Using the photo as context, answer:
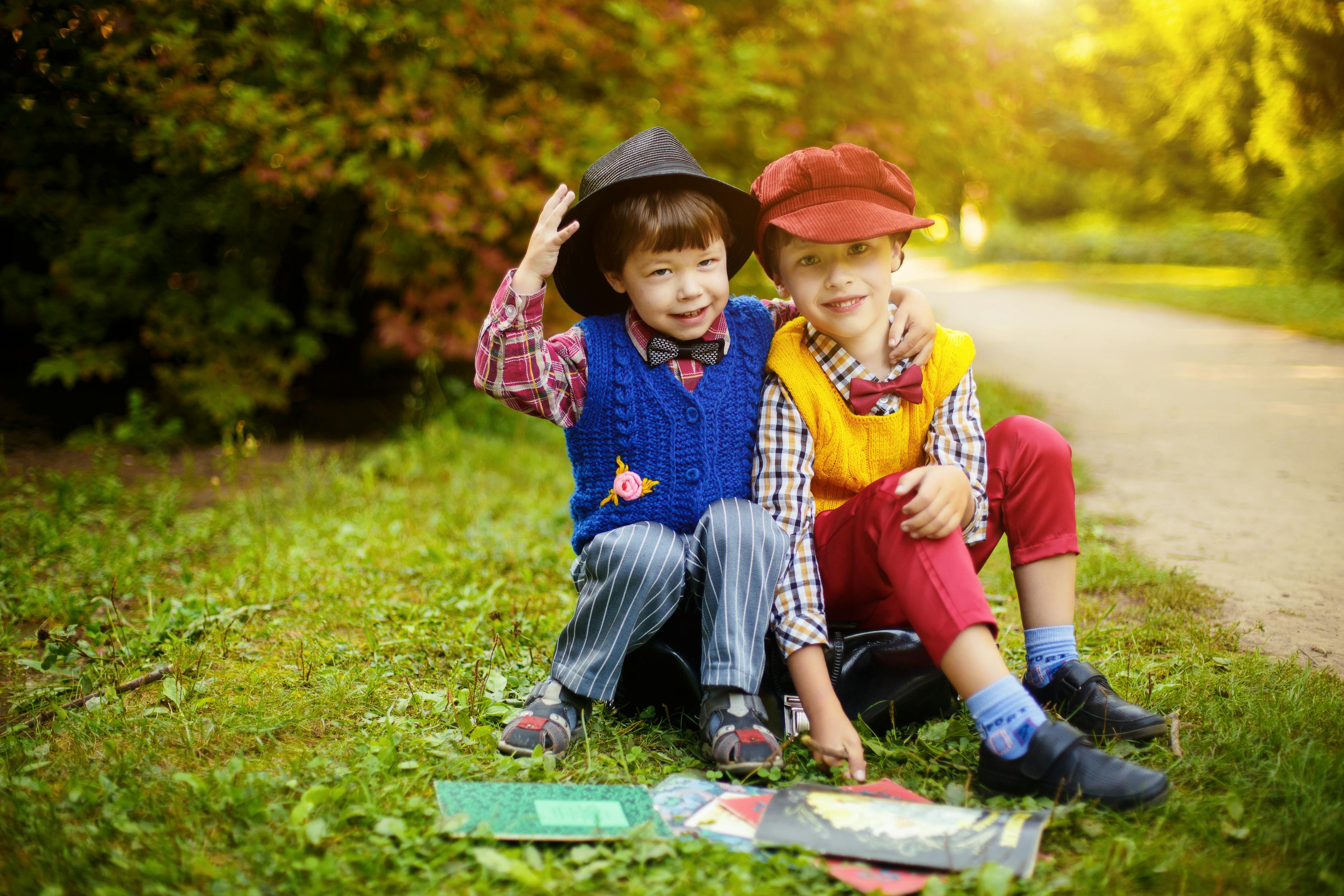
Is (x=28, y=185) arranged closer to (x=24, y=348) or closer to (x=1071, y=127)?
(x=24, y=348)

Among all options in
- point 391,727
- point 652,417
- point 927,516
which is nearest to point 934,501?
point 927,516

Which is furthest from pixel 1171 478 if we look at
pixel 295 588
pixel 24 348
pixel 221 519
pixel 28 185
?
pixel 24 348

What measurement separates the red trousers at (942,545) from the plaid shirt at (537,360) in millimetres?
494

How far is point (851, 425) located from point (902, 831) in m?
0.85

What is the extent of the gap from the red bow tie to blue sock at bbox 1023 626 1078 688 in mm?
578

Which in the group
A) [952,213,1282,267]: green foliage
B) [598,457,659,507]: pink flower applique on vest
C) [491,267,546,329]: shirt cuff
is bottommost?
[598,457,659,507]: pink flower applique on vest

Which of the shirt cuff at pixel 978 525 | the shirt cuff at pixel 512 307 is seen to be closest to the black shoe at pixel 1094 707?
the shirt cuff at pixel 978 525

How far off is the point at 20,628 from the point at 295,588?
756 mm

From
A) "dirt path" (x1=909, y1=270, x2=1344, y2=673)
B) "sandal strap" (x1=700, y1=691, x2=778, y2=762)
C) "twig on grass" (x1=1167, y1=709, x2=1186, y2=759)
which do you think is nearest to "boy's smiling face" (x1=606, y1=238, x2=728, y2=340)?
"sandal strap" (x1=700, y1=691, x2=778, y2=762)

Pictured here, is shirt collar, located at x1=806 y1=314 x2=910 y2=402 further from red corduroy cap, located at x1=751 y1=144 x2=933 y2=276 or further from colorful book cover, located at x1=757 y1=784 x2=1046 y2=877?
colorful book cover, located at x1=757 y1=784 x2=1046 y2=877

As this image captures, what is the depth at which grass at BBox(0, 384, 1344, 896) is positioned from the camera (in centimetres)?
162

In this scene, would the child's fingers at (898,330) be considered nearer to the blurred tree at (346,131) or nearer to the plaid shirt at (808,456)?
the plaid shirt at (808,456)

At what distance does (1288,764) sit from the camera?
6.08ft

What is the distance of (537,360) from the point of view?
2.08 m
